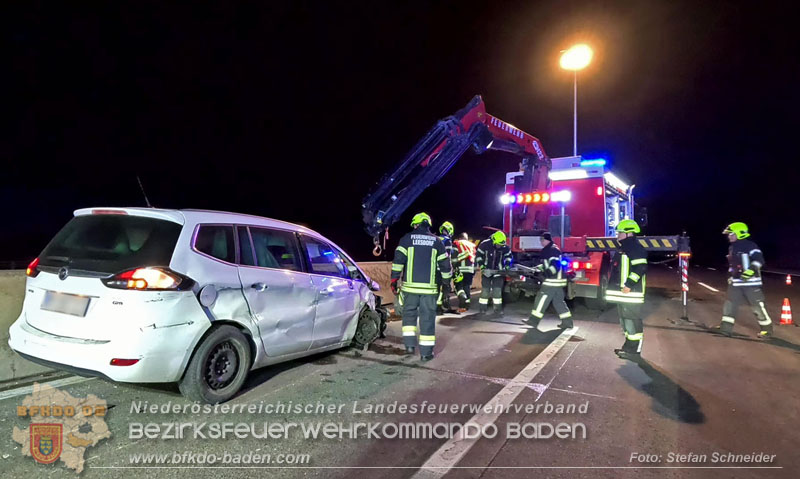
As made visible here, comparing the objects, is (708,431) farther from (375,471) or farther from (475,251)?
(475,251)

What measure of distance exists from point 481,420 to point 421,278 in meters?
2.15

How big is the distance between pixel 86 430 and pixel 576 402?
4.02 m

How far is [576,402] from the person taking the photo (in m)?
4.06

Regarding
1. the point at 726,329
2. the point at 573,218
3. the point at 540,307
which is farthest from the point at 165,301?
the point at 573,218

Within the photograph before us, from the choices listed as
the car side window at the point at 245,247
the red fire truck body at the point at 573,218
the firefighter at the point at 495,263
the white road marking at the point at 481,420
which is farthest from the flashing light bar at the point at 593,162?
the car side window at the point at 245,247

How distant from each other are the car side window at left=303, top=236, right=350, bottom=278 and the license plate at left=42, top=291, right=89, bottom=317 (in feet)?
6.74

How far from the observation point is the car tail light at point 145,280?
326cm

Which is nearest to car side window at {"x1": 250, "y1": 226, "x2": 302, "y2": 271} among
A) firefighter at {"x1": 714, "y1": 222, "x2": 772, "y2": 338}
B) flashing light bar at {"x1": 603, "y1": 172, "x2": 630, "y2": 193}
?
firefighter at {"x1": 714, "y1": 222, "x2": 772, "y2": 338}

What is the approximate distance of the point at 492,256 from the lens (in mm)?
8898

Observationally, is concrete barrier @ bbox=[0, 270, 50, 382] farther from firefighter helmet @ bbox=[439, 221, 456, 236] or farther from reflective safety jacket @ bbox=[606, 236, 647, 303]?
reflective safety jacket @ bbox=[606, 236, 647, 303]

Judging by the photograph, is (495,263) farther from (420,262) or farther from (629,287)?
(420,262)

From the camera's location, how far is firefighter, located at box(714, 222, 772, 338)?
6770 millimetres

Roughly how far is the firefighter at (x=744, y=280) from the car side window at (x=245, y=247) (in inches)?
281

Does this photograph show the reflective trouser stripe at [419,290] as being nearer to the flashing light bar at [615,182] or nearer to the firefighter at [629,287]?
the firefighter at [629,287]
